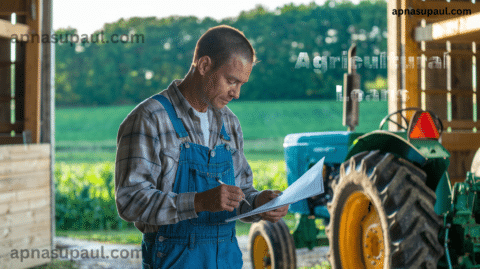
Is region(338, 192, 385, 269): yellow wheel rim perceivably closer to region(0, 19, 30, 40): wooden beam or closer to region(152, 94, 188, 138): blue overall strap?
region(152, 94, 188, 138): blue overall strap

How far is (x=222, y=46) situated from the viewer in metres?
1.69

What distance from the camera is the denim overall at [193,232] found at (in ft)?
5.48

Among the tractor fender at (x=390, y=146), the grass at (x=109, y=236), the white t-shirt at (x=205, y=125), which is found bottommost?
the grass at (x=109, y=236)

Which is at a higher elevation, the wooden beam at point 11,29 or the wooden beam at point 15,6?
the wooden beam at point 15,6

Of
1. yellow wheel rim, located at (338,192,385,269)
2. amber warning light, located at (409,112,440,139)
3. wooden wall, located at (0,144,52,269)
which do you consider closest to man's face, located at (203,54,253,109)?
amber warning light, located at (409,112,440,139)

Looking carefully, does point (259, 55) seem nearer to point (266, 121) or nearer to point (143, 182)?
point (266, 121)

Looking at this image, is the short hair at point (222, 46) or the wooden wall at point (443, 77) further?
the wooden wall at point (443, 77)

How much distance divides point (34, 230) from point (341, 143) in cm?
311

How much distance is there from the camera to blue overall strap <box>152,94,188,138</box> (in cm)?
168

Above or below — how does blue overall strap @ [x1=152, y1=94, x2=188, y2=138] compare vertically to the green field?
below

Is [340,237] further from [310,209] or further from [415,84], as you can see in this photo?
[415,84]

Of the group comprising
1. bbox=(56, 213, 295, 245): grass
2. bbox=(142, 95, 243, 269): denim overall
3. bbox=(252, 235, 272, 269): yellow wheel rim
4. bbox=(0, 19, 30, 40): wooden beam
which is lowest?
bbox=(56, 213, 295, 245): grass

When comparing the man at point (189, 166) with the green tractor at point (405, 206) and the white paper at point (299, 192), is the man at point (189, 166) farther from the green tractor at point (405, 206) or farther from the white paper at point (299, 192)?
the green tractor at point (405, 206)

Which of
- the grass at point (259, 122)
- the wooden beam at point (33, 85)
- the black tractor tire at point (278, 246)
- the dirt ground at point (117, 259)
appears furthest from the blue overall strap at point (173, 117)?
the grass at point (259, 122)
